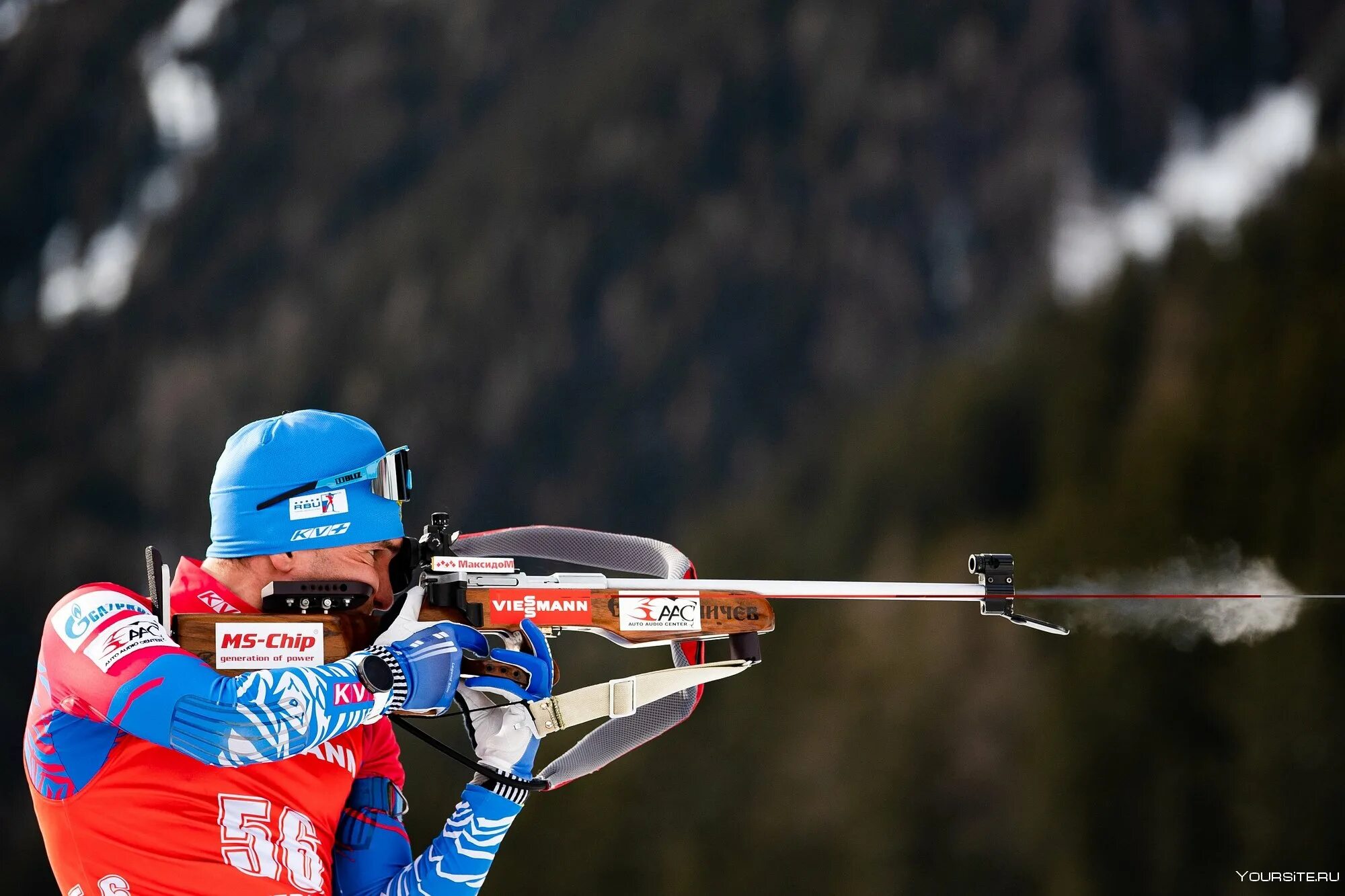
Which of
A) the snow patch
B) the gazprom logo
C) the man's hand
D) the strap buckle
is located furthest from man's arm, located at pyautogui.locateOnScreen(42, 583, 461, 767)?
the snow patch

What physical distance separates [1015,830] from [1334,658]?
3.30ft

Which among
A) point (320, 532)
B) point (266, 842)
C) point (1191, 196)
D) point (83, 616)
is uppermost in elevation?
point (1191, 196)

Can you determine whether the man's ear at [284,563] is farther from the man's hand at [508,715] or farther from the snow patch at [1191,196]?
the snow patch at [1191,196]

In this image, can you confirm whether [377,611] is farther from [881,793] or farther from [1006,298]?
[1006,298]

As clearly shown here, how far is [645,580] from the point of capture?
1.89 m

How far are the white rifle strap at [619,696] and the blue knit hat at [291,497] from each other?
0.34 meters

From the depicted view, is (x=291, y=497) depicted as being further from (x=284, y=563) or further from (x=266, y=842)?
(x=266, y=842)

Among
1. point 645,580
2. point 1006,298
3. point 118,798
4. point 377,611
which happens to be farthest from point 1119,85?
point 118,798

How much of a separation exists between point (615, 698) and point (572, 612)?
0.17 meters

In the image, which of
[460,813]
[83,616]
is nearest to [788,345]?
[460,813]

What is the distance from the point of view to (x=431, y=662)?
1.58m

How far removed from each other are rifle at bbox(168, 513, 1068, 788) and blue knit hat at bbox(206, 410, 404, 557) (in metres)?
0.07

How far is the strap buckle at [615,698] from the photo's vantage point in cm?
189

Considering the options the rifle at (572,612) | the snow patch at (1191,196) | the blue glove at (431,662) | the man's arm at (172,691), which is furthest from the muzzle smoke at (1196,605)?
the man's arm at (172,691)
